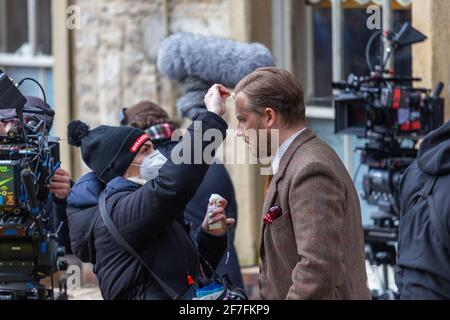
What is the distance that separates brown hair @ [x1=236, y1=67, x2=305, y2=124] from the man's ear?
0.05 feet

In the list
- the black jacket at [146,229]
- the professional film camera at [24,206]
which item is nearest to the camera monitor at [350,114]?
the professional film camera at [24,206]

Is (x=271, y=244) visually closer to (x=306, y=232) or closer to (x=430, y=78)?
(x=306, y=232)

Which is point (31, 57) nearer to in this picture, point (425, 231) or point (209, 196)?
point (209, 196)

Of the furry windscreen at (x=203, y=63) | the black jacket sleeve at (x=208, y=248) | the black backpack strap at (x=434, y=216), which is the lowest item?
the black jacket sleeve at (x=208, y=248)

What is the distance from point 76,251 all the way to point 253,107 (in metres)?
1.00

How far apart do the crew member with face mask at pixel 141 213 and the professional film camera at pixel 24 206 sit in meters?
0.17

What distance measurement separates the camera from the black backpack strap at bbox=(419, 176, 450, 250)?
400 centimetres

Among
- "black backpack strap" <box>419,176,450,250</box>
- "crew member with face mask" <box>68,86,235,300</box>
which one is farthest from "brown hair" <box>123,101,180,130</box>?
"black backpack strap" <box>419,176,450,250</box>

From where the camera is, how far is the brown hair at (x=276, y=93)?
4184 mm

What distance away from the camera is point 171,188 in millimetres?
4348

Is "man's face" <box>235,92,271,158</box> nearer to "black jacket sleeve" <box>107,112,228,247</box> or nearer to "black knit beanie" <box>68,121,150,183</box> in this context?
"black jacket sleeve" <box>107,112,228,247</box>

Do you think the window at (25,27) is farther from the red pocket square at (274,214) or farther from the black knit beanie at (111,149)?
the red pocket square at (274,214)

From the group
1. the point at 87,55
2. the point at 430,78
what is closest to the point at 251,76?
the point at 430,78
